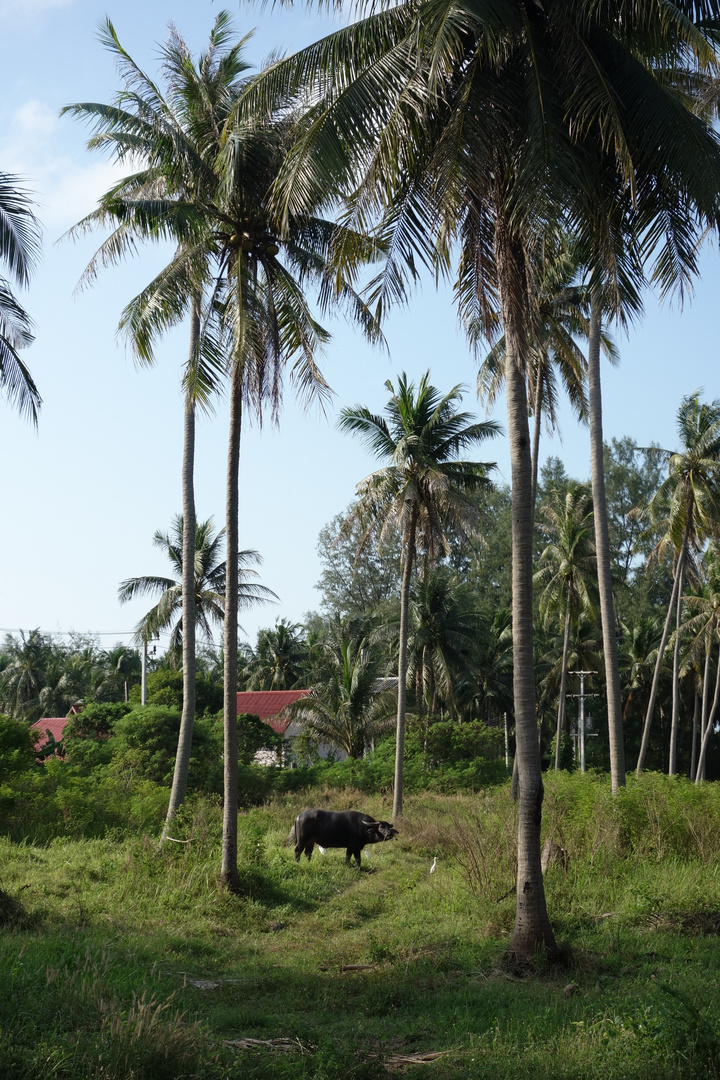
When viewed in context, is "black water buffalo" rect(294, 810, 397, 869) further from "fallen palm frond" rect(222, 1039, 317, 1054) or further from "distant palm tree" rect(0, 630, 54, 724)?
"distant palm tree" rect(0, 630, 54, 724)

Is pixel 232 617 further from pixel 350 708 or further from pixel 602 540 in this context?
pixel 350 708

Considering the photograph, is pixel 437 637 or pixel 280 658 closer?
pixel 437 637

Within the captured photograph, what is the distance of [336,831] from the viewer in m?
17.4

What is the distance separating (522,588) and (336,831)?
8.79 meters

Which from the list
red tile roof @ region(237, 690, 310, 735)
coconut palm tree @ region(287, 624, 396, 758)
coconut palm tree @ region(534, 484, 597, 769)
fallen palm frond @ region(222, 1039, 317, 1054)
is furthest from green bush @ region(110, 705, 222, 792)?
fallen palm frond @ region(222, 1039, 317, 1054)

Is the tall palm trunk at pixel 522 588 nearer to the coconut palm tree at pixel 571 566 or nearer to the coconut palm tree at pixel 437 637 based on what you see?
the coconut palm tree at pixel 437 637

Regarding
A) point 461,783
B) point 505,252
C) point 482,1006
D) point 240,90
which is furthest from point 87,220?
point 461,783

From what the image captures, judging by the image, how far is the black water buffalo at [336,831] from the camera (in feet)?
56.6

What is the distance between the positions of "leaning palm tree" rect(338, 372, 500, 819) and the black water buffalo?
21.4ft

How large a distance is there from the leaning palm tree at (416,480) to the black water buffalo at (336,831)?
653 centimetres

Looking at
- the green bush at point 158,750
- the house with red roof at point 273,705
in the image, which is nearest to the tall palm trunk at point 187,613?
the green bush at point 158,750

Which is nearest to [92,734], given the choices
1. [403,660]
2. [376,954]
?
[403,660]

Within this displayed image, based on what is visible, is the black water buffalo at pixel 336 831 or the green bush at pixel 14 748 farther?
the green bush at pixel 14 748

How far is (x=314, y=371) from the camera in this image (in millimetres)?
15938
